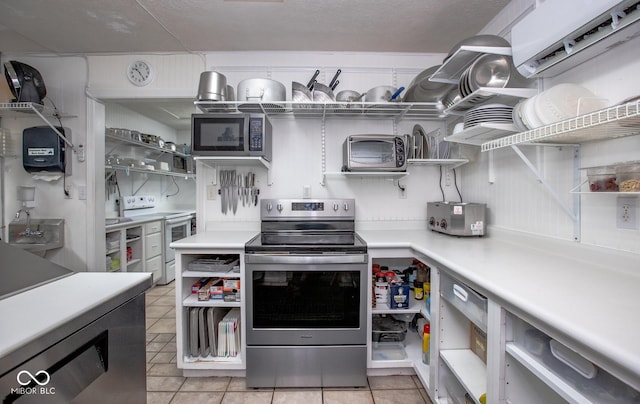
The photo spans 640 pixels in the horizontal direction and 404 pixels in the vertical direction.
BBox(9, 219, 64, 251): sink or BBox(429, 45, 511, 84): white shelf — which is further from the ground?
BBox(429, 45, 511, 84): white shelf

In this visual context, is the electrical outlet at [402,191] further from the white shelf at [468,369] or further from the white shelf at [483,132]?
the white shelf at [468,369]

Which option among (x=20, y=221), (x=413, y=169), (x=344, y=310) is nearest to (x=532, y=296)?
(x=344, y=310)

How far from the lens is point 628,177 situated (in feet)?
3.09

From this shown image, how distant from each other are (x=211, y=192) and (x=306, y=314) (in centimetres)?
133

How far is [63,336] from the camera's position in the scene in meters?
0.59

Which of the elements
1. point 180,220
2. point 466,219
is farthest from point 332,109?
point 180,220

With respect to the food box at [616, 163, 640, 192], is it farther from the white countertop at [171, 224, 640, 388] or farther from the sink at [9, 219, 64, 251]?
the sink at [9, 219, 64, 251]

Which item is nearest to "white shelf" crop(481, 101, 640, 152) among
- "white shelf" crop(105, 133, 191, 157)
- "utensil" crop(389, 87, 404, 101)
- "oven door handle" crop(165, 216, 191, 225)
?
"utensil" crop(389, 87, 404, 101)

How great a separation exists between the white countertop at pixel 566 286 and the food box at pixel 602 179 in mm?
274

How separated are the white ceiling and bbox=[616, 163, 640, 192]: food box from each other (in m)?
1.37

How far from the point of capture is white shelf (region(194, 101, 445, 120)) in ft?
6.14

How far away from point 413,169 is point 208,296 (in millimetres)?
1892

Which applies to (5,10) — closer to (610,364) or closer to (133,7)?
(133,7)

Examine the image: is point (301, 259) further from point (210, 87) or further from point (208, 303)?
point (210, 87)
